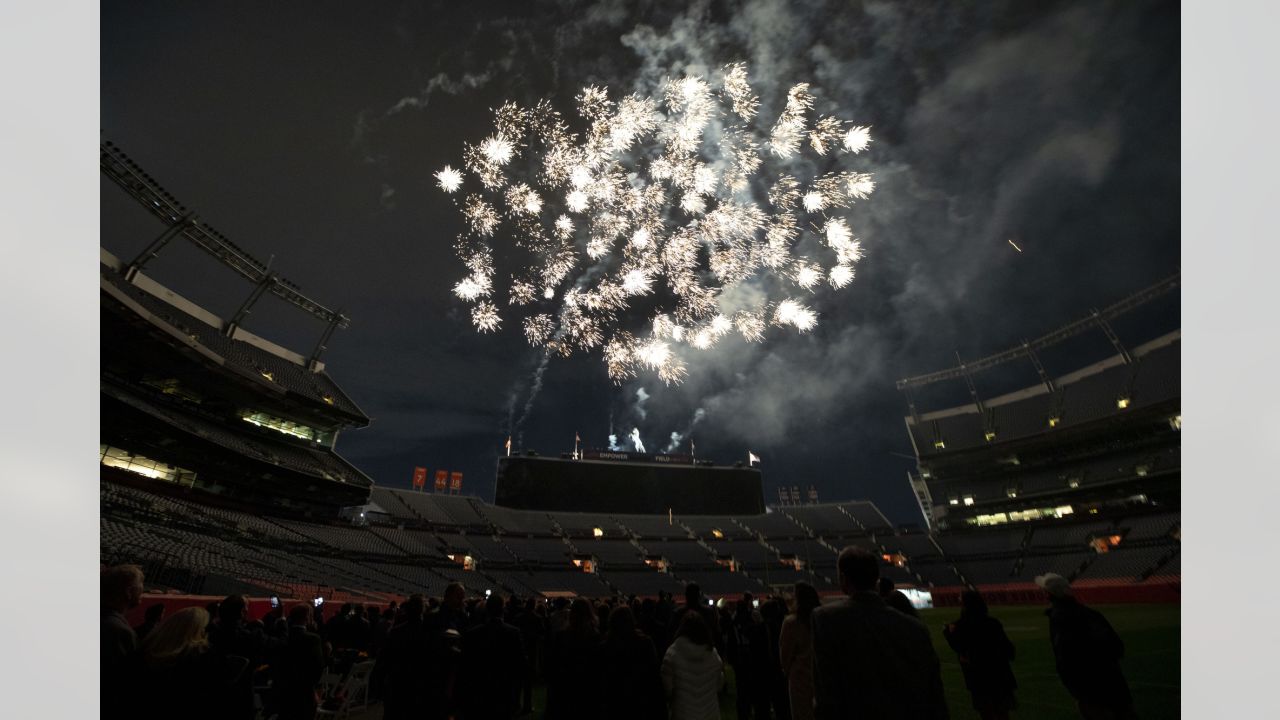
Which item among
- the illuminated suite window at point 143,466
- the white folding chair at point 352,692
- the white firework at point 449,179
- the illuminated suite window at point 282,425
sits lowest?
the white folding chair at point 352,692

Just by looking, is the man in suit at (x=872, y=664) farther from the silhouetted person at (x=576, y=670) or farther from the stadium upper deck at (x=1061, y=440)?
the stadium upper deck at (x=1061, y=440)

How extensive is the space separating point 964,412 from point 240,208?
238 feet

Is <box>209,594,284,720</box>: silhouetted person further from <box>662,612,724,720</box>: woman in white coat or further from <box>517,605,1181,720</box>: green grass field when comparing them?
<box>517,605,1181,720</box>: green grass field

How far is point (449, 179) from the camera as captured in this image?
68.3 feet

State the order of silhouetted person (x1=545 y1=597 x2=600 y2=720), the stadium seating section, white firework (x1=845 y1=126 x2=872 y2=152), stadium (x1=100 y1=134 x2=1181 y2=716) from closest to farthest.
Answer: silhouetted person (x1=545 y1=597 x2=600 y2=720) → white firework (x1=845 y1=126 x2=872 y2=152) → the stadium seating section → stadium (x1=100 y1=134 x2=1181 y2=716)

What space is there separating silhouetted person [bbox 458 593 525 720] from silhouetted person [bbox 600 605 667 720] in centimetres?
149

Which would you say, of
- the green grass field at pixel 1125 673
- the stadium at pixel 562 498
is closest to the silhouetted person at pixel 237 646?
the green grass field at pixel 1125 673

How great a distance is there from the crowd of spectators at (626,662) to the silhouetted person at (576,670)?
17 mm

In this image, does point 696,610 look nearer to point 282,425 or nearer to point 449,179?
point 449,179

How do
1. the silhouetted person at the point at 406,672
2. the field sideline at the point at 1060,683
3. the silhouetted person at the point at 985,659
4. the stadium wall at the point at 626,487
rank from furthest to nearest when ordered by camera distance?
the stadium wall at the point at 626,487 → the field sideline at the point at 1060,683 → the silhouetted person at the point at 985,659 → the silhouetted person at the point at 406,672

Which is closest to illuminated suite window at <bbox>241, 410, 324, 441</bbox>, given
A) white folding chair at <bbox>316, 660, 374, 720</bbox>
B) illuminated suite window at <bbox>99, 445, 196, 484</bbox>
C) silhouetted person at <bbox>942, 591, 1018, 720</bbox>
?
illuminated suite window at <bbox>99, 445, 196, 484</bbox>

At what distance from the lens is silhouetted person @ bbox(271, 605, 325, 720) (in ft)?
22.4

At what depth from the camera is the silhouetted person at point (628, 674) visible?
185 inches

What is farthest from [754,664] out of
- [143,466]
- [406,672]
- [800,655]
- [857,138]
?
[143,466]
